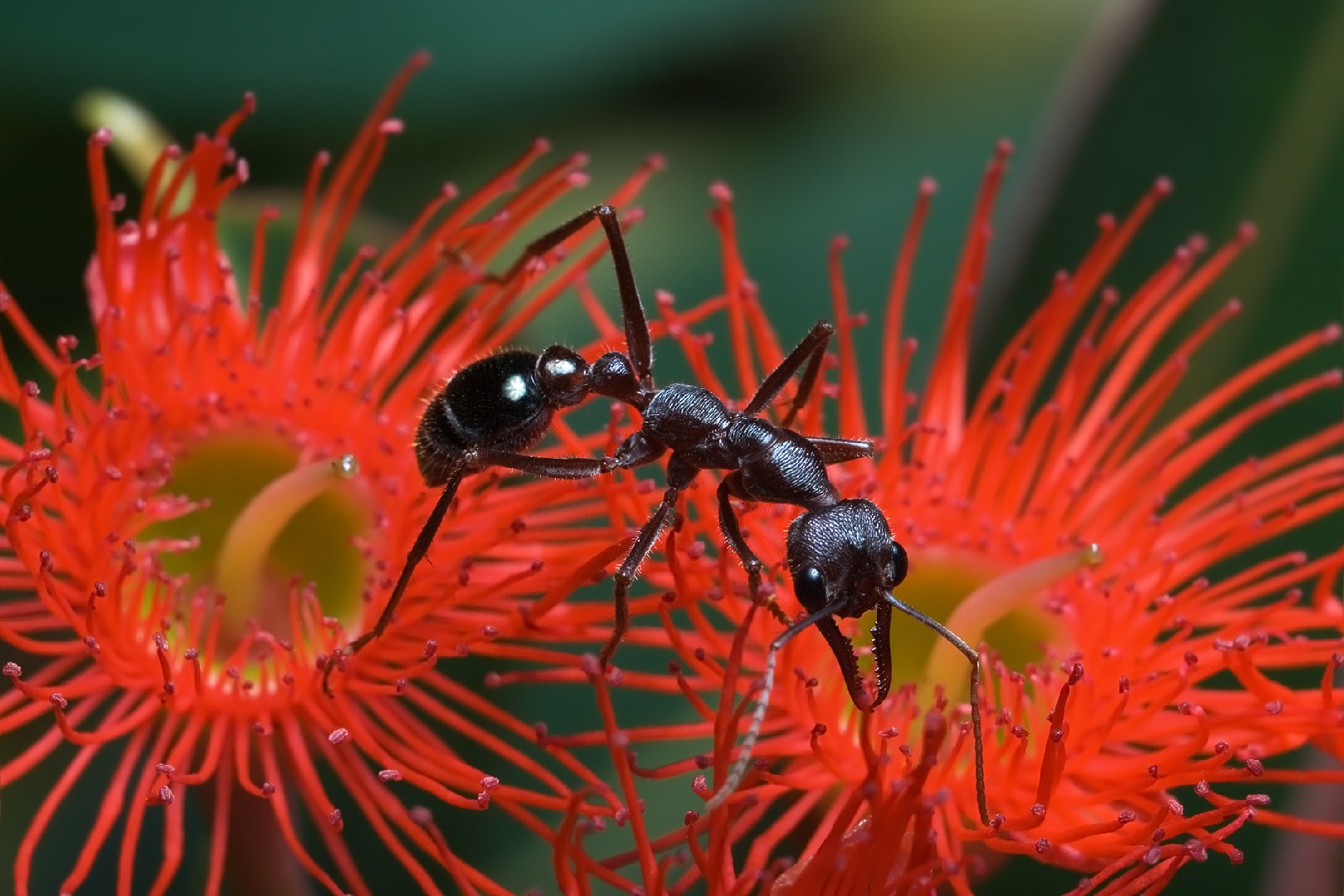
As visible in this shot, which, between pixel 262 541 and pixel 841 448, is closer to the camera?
pixel 262 541

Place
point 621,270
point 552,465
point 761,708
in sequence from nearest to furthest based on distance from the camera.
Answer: point 761,708 → point 552,465 → point 621,270

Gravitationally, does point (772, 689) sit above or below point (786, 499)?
below

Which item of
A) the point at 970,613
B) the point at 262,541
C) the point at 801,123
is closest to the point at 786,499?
the point at 970,613

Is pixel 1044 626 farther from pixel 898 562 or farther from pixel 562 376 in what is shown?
pixel 562 376

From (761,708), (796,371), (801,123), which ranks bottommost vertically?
(761,708)

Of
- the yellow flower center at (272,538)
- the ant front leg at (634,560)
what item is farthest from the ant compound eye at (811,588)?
the yellow flower center at (272,538)

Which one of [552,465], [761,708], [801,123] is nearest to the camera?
[761,708]

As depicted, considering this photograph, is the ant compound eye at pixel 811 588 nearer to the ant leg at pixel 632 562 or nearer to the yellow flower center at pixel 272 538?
the ant leg at pixel 632 562
